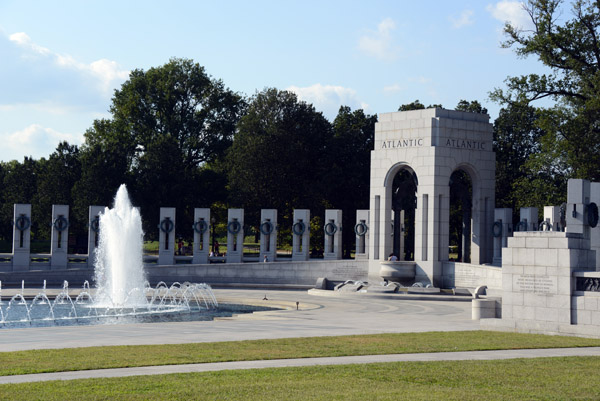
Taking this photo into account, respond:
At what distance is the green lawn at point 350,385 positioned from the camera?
43.9 ft

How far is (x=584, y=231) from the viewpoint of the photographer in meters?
28.7

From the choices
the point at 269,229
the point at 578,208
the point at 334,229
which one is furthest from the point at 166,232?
the point at 578,208

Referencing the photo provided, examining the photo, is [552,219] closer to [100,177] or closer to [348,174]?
[348,174]

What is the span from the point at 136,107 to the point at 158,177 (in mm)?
11986

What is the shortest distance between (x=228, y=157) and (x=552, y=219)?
36.0 meters

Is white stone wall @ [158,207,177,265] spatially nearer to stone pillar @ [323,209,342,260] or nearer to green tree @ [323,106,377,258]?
stone pillar @ [323,209,342,260]

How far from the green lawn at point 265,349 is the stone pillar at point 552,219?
80.2ft

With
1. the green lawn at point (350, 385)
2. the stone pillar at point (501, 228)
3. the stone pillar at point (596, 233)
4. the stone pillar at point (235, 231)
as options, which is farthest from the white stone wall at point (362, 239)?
the green lawn at point (350, 385)

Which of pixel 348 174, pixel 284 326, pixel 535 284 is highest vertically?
pixel 348 174

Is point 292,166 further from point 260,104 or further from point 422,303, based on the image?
point 422,303

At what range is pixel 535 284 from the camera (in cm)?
2595

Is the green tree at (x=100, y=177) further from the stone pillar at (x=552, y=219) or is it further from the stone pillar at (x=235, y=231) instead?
the stone pillar at (x=552, y=219)

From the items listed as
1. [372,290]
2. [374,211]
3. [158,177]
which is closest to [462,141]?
[374,211]

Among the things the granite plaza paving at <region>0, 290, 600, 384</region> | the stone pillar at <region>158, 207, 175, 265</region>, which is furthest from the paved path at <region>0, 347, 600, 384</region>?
the stone pillar at <region>158, 207, 175, 265</region>
